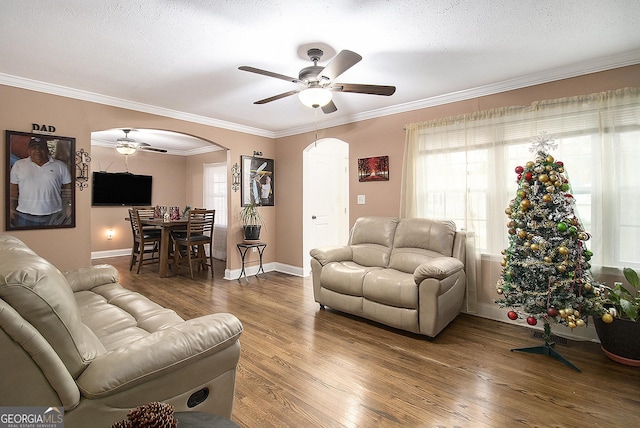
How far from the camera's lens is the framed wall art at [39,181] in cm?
312

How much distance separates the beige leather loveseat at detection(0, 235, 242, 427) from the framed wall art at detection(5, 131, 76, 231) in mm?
2472

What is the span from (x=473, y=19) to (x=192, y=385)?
2758mm

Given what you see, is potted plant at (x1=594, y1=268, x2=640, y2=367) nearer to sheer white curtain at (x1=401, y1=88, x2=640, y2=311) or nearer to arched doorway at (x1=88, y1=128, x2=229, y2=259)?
sheer white curtain at (x1=401, y1=88, x2=640, y2=311)

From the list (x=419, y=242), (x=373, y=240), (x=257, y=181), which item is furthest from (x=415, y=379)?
(x=257, y=181)

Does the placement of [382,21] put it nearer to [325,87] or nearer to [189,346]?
[325,87]

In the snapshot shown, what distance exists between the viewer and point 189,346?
138 cm

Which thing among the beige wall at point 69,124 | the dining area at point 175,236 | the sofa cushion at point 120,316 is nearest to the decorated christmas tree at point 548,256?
the sofa cushion at point 120,316

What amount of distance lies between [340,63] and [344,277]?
2.08 metres

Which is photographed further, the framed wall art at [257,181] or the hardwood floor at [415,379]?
the framed wall art at [257,181]

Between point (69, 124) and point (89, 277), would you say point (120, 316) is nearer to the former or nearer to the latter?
point (89, 277)

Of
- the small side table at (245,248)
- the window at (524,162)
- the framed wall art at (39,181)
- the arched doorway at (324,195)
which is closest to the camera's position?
the window at (524,162)

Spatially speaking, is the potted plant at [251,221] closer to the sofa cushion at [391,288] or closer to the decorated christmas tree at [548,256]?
the sofa cushion at [391,288]

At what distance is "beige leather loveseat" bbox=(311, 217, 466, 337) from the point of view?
2822mm

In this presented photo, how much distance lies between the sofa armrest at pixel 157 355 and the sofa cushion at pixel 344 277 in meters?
1.87
